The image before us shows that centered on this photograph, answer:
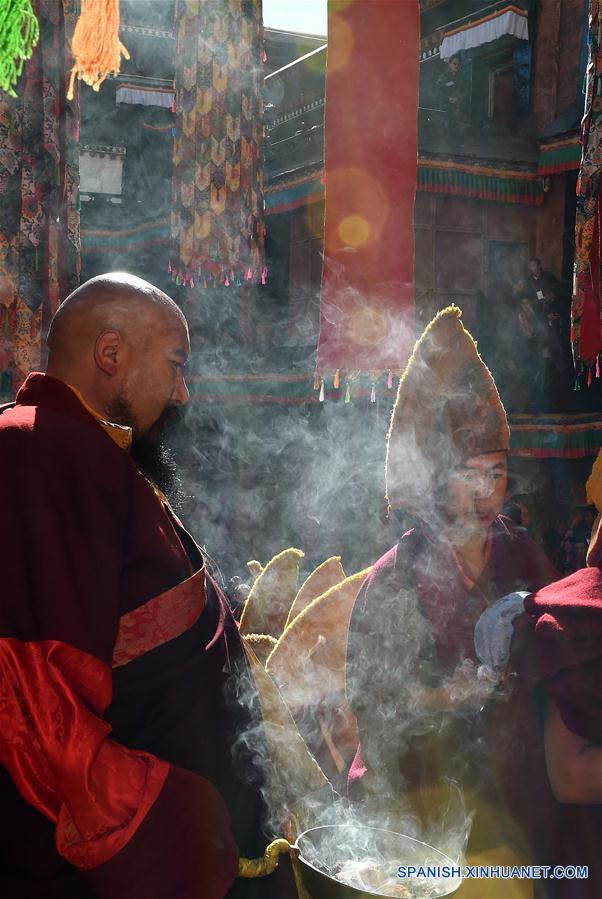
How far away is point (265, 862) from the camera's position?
1830 mm

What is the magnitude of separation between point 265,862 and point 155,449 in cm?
101

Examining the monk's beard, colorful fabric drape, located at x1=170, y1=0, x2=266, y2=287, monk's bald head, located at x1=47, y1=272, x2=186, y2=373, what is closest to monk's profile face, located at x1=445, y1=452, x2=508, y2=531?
the monk's beard

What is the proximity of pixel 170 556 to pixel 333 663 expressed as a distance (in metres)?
1.51

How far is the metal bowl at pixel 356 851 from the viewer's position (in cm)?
178

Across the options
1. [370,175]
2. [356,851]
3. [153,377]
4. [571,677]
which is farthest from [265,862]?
[370,175]

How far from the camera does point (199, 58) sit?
5.34m

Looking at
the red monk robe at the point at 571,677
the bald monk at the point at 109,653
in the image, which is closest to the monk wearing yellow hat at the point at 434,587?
the red monk robe at the point at 571,677

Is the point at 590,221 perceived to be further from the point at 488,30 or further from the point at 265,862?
the point at 488,30

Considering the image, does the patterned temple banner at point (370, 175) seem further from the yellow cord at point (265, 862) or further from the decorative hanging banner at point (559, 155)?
the decorative hanging banner at point (559, 155)

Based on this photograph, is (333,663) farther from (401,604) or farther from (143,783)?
(143,783)

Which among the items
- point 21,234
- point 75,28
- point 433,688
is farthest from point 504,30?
point 433,688

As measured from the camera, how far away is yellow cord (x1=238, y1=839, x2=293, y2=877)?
181cm

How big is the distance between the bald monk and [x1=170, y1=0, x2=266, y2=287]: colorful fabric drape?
3.73 metres

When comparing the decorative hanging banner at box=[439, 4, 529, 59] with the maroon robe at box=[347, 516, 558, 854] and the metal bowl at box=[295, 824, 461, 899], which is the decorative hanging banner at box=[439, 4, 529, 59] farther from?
the metal bowl at box=[295, 824, 461, 899]
